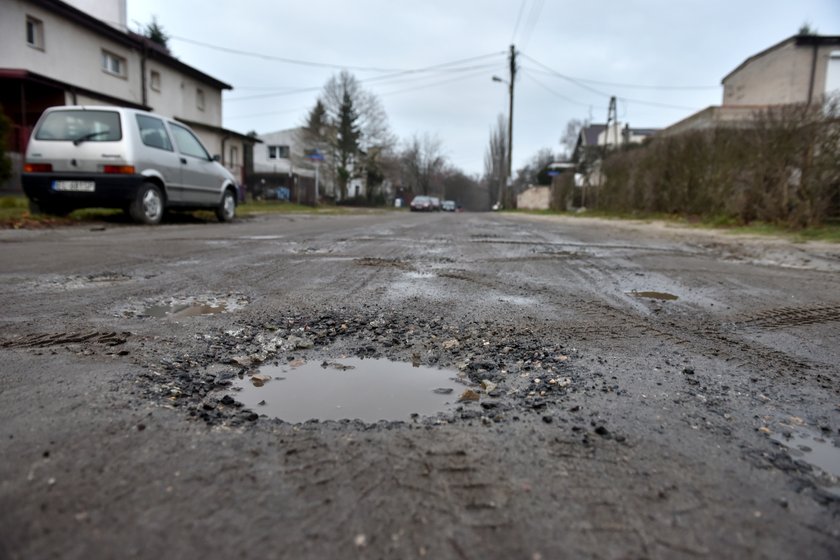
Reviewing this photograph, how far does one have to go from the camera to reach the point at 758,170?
10.8m

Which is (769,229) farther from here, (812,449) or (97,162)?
(97,162)

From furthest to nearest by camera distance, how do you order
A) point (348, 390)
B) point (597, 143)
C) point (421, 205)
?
point (597, 143), point (421, 205), point (348, 390)

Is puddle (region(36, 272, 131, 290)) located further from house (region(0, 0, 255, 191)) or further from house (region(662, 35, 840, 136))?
house (region(662, 35, 840, 136))

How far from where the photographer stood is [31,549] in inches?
39.5

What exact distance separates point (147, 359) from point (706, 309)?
3.18 meters

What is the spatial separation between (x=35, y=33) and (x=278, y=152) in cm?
3889

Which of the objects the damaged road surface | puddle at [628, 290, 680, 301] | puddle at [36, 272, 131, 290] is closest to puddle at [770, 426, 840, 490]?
the damaged road surface

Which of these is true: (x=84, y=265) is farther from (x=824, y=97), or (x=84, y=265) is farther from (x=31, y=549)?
(x=824, y=97)

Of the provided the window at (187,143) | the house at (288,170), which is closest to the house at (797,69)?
the house at (288,170)

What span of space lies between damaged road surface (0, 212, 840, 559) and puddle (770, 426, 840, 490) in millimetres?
10

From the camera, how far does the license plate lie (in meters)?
7.93

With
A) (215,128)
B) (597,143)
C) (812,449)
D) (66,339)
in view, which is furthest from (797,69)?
(66,339)

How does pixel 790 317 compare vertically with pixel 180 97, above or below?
below

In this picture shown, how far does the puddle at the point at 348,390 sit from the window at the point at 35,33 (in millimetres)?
21758
